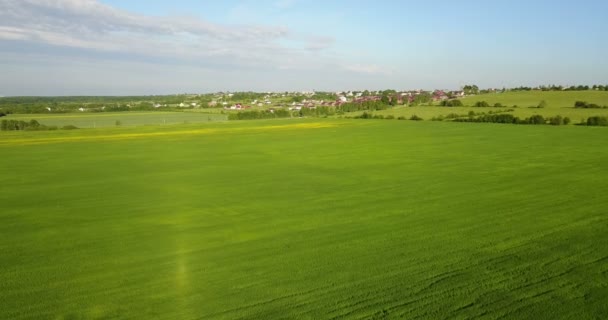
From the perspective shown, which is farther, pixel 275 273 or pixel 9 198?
pixel 9 198

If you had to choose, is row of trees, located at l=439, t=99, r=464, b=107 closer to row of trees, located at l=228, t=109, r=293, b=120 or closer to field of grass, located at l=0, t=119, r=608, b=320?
row of trees, located at l=228, t=109, r=293, b=120

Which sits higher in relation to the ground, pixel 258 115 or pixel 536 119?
pixel 536 119

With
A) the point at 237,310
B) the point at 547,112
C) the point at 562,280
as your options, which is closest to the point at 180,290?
the point at 237,310

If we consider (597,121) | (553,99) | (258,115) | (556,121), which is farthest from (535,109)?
(258,115)

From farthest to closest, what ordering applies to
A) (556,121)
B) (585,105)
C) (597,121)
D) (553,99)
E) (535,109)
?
(553,99) < (535,109) < (585,105) < (556,121) < (597,121)

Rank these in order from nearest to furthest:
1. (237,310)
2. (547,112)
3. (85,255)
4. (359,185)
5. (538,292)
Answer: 1. (237,310)
2. (538,292)
3. (85,255)
4. (359,185)
5. (547,112)

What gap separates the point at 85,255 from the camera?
45.4 ft

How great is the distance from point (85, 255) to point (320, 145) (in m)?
36.0

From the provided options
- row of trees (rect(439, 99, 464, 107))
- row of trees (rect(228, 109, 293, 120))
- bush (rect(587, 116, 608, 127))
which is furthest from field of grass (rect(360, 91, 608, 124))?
row of trees (rect(228, 109, 293, 120))

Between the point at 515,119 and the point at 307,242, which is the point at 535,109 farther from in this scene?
the point at 307,242

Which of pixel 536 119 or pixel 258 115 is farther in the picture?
pixel 258 115

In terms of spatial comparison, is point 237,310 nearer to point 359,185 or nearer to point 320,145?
point 359,185

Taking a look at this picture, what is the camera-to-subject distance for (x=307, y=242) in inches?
585

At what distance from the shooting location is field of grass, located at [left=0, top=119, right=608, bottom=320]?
10422 millimetres
